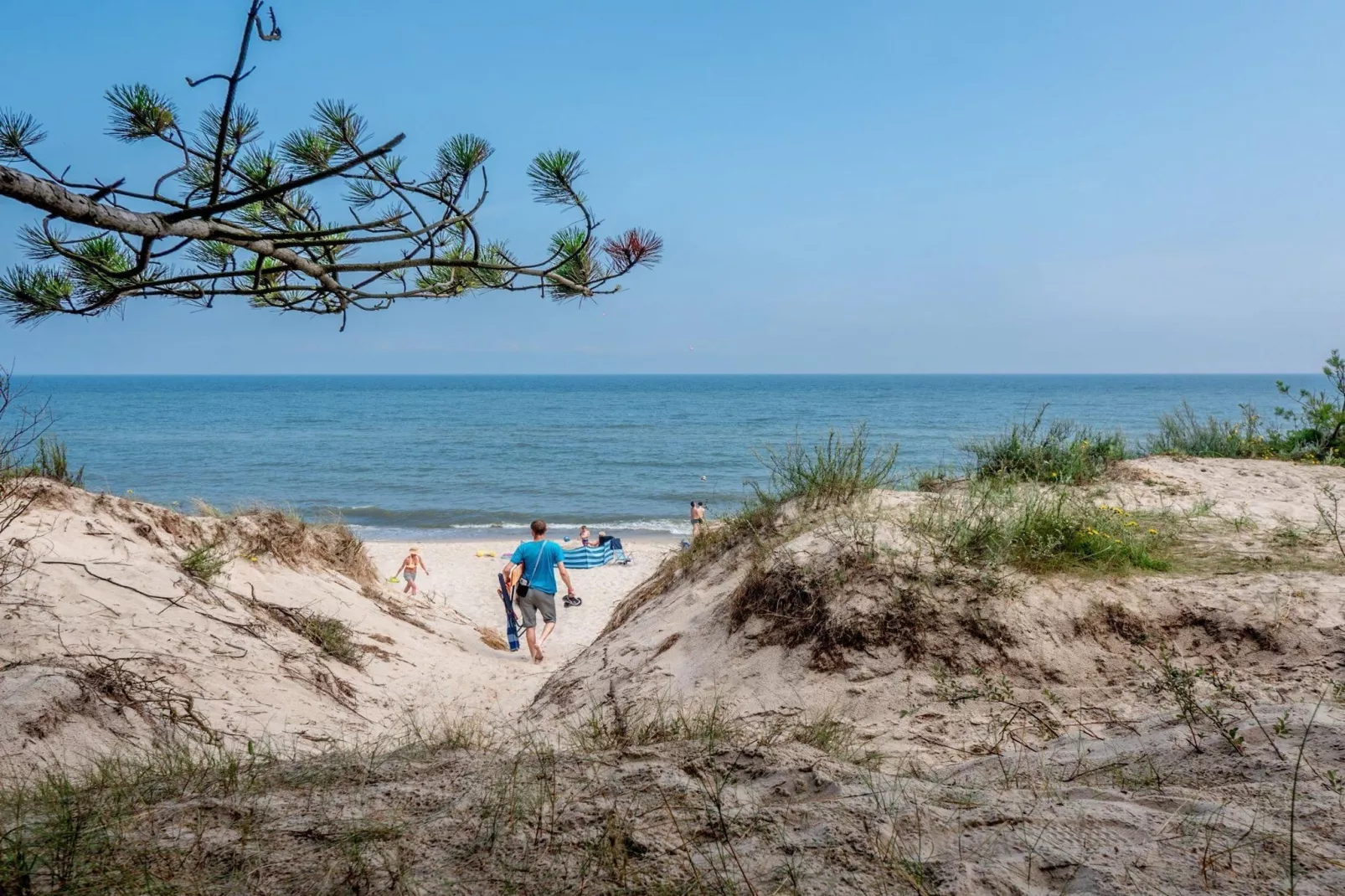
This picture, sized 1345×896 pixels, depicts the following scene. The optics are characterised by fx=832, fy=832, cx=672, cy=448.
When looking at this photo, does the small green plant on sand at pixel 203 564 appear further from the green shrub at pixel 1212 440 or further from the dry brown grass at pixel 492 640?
the green shrub at pixel 1212 440

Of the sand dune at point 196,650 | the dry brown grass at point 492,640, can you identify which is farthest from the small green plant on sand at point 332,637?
the dry brown grass at point 492,640

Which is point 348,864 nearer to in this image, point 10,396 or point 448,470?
point 10,396

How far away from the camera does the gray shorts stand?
10.7 m

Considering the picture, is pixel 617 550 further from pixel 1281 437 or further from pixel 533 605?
pixel 1281 437

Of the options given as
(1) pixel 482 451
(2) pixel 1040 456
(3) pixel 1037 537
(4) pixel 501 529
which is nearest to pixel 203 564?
(3) pixel 1037 537

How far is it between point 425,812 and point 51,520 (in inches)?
258

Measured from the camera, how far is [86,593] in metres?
6.39

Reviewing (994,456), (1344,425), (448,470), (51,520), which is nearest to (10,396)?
(51,520)

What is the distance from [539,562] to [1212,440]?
9.42 meters

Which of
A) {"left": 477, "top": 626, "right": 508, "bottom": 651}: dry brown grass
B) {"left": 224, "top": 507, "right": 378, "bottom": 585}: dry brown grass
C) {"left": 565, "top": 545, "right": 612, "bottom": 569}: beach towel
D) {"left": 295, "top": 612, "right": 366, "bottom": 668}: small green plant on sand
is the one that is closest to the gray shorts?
{"left": 477, "top": 626, "right": 508, "bottom": 651}: dry brown grass

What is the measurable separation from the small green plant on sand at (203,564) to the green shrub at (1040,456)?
740 cm

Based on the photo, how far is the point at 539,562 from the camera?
35.7 feet

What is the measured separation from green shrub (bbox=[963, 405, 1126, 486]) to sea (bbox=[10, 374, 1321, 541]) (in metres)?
0.50

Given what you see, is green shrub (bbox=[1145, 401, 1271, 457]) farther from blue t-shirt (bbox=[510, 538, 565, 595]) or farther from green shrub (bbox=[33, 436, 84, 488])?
green shrub (bbox=[33, 436, 84, 488])
